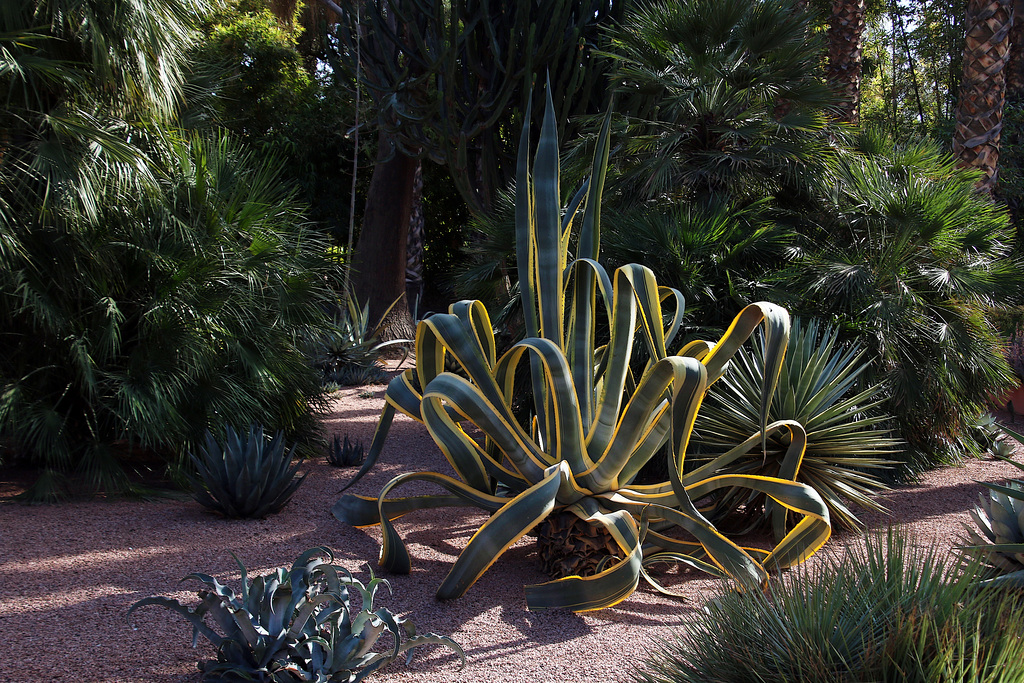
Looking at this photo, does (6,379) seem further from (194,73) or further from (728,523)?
(728,523)

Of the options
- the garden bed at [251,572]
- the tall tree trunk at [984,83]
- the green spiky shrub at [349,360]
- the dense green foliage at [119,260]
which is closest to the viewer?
the garden bed at [251,572]

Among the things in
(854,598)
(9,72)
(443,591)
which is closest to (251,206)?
(9,72)

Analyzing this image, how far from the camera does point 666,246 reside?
15.9ft

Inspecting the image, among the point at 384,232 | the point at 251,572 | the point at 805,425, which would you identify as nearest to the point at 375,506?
the point at 251,572

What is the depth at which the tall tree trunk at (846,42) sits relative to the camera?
753cm

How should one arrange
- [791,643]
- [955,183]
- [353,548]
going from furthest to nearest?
[955,183], [353,548], [791,643]

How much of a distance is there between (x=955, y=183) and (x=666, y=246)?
2.23 m

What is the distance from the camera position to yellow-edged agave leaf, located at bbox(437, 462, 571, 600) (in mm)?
3061

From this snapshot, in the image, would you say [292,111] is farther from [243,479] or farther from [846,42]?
[243,479]

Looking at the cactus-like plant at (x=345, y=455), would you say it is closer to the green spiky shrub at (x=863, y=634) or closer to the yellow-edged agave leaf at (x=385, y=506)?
the yellow-edged agave leaf at (x=385, y=506)

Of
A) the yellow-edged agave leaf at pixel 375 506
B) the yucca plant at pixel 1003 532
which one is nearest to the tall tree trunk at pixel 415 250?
the yellow-edged agave leaf at pixel 375 506

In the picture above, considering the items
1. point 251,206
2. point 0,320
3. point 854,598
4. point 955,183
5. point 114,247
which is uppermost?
point 955,183

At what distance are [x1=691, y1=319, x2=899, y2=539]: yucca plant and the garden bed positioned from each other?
36 centimetres

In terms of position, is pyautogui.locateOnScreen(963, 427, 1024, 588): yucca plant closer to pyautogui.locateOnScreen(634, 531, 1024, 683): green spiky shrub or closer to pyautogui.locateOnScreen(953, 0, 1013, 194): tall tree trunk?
pyautogui.locateOnScreen(634, 531, 1024, 683): green spiky shrub
